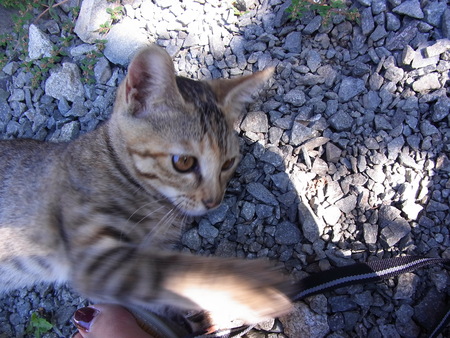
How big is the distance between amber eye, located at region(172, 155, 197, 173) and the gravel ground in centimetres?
47

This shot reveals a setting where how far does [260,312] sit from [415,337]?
95cm

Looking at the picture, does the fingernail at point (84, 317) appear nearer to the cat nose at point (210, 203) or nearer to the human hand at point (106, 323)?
the human hand at point (106, 323)

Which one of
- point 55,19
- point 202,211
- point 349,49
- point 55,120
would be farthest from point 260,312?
point 55,19

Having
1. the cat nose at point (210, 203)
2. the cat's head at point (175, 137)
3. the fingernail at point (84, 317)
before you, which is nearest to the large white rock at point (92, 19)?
the cat's head at point (175, 137)

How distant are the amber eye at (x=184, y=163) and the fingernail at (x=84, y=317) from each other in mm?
1083

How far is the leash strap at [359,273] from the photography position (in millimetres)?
1807

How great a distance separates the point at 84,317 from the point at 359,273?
62.7 inches

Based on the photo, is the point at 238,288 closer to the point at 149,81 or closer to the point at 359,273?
the point at 359,273

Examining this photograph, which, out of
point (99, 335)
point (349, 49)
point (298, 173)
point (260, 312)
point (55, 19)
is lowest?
point (99, 335)

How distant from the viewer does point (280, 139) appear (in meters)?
2.32

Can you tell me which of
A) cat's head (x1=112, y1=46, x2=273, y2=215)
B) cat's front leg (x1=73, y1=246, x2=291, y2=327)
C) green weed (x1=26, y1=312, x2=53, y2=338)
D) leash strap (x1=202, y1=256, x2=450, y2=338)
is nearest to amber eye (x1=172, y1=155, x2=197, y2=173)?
cat's head (x1=112, y1=46, x2=273, y2=215)

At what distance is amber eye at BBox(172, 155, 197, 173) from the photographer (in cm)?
181

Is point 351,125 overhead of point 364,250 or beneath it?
overhead

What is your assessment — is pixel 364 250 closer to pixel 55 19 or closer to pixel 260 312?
pixel 260 312
